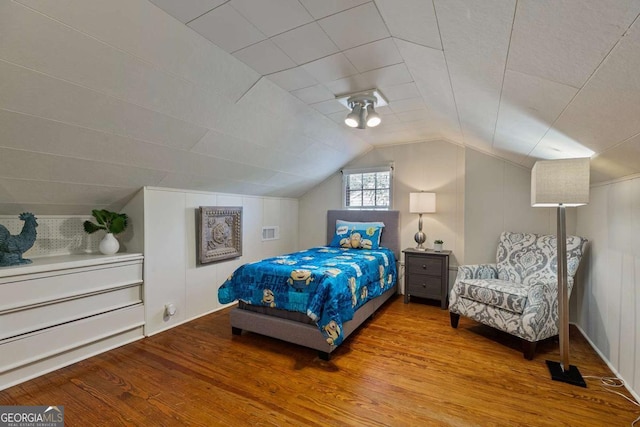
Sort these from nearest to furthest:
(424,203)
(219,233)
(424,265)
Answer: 1. (219,233)
2. (424,265)
3. (424,203)

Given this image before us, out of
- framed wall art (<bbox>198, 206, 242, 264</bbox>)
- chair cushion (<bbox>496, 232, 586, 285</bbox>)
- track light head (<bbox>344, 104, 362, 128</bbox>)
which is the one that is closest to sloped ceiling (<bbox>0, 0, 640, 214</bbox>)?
track light head (<bbox>344, 104, 362, 128</bbox>)

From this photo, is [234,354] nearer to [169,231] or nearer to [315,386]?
[315,386]

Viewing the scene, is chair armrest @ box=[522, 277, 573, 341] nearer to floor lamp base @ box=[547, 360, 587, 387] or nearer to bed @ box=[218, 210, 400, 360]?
floor lamp base @ box=[547, 360, 587, 387]

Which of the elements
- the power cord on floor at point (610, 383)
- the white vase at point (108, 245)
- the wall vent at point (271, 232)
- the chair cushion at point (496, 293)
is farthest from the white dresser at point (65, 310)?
the power cord on floor at point (610, 383)

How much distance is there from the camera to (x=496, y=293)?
264cm

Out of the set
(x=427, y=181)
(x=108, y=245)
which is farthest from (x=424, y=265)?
(x=108, y=245)

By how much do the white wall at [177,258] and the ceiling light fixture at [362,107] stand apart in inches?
78.6

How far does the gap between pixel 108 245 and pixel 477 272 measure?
377 cm

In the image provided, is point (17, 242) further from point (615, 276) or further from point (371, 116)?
point (615, 276)

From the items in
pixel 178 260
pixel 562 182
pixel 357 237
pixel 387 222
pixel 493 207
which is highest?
pixel 562 182

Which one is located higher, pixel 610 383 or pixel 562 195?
pixel 562 195

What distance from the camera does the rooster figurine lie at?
214 cm

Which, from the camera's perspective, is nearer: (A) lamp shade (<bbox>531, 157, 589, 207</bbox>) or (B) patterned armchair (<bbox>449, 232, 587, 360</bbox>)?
(A) lamp shade (<bbox>531, 157, 589, 207</bbox>)

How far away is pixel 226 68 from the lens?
6.90 feet
